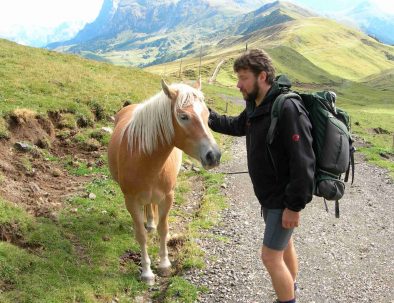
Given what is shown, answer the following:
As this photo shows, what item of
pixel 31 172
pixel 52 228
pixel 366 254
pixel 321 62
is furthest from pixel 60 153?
pixel 321 62

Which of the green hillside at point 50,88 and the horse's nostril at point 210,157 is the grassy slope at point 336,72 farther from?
the horse's nostril at point 210,157

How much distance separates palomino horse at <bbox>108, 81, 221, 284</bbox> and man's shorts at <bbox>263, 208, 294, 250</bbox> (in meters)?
1.10

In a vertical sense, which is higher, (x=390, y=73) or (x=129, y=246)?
(x=129, y=246)

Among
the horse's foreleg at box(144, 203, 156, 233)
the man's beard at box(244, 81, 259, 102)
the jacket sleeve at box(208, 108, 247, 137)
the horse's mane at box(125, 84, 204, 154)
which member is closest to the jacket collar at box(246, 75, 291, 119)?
the man's beard at box(244, 81, 259, 102)

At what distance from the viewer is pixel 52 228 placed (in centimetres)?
846

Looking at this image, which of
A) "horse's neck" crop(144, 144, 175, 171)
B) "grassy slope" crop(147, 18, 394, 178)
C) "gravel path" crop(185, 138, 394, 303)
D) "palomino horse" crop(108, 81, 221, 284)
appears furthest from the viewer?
"grassy slope" crop(147, 18, 394, 178)

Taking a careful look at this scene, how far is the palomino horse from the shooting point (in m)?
5.95

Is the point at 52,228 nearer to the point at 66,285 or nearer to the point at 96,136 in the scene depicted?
the point at 66,285

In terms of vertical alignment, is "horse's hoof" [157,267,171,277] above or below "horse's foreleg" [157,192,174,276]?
below

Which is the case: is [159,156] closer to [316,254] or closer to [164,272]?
[164,272]

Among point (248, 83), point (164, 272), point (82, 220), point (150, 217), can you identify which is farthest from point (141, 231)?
point (248, 83)

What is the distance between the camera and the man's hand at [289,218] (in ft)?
16.2

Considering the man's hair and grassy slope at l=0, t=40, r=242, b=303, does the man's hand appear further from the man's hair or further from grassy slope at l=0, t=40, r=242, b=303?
grassy slope at l=0, t=40, r=242, b=303

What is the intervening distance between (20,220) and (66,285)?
83.0 inches
